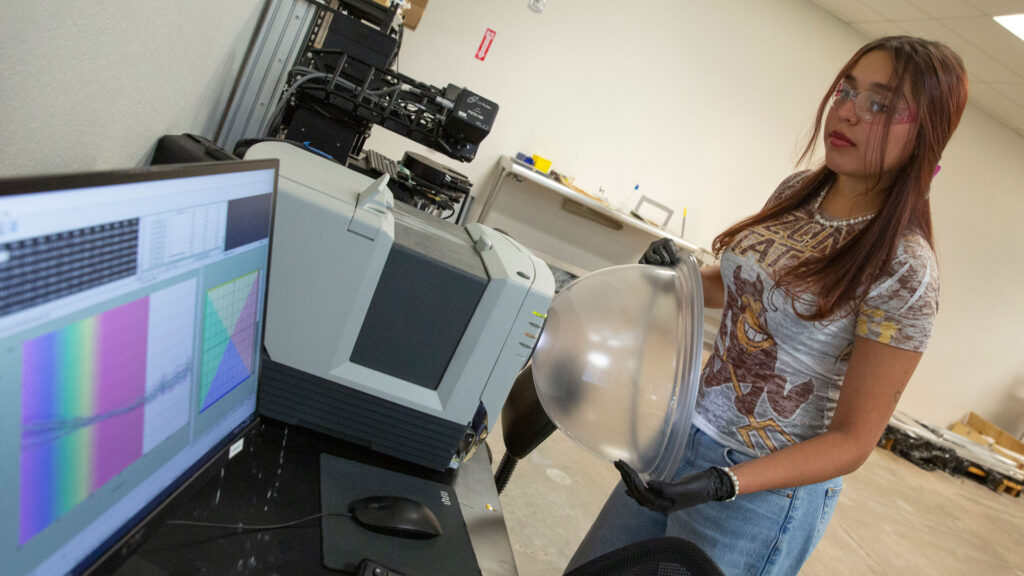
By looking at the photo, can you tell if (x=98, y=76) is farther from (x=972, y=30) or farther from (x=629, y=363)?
(x=972, y=30)

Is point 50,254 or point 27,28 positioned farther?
point 27,28

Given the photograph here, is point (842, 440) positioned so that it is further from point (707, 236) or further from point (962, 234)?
point (962, 234)

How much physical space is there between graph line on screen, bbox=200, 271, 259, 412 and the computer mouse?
0.23 meters

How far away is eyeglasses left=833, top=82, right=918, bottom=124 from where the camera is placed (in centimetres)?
96

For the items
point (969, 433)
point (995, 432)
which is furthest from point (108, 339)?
point (995, 432)

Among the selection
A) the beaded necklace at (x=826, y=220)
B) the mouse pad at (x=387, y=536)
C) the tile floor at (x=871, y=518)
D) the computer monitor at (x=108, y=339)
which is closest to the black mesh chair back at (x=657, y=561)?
the mouse pad at (x=387, y=536)

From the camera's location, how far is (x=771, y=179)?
564 cm

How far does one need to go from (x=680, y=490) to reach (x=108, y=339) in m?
0.72

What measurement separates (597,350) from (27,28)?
0.74m

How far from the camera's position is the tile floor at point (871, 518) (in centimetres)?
237

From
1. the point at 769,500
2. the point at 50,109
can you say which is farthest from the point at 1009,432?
the point at 50,109

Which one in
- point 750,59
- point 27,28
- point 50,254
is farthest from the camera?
point 750,59

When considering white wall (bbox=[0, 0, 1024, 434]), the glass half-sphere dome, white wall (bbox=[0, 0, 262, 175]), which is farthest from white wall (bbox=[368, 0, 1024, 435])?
the glass half-sphere dome

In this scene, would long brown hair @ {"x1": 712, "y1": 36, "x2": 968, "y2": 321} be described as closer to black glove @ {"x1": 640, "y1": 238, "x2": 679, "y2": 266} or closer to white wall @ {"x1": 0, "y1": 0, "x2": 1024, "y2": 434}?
black glove @ {"x1": 640, "y1": 238, "x2": 679, "y2": 266}
